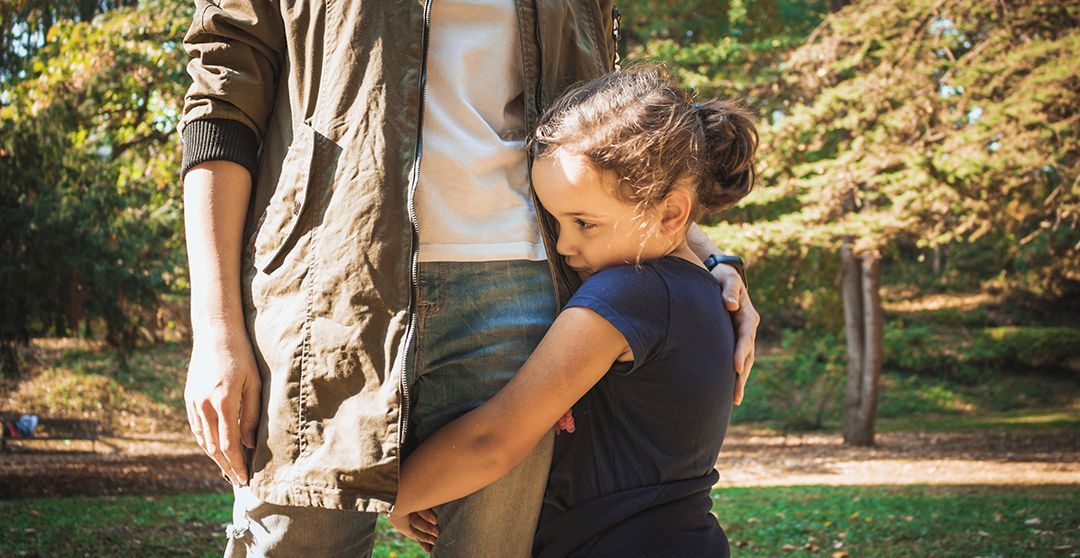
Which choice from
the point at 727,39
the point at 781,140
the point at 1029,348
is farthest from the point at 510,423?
the point at 1029,348

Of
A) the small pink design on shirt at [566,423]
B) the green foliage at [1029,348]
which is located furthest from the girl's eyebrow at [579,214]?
the green foliage at [1029,348]

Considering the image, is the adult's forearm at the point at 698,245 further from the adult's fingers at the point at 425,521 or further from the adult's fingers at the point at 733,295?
the adult's fingers at the point at 425,521

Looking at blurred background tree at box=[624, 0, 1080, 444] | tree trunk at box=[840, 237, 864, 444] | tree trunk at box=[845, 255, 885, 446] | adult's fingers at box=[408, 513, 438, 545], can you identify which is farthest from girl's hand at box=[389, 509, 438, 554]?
tree trunk at box=[840, 237, 864, 444]

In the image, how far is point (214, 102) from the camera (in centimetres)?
153

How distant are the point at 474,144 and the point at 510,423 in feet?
1.65

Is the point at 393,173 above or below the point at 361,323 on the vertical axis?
above

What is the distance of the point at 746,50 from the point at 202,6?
436 inches

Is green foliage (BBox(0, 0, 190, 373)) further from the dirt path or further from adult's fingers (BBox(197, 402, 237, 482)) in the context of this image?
adult's fingers (BBox(197, 402, 237, 482))

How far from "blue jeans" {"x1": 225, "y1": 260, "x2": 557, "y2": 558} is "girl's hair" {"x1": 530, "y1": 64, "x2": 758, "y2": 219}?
0.82 ft

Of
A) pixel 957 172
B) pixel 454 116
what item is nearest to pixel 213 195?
pixel 454 116

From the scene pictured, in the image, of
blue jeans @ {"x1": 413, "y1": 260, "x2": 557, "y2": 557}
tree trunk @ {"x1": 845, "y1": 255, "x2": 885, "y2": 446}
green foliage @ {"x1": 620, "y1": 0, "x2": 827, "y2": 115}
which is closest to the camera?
blue jeans @ {"x1": 413, "y1": 260, "x2": 557, "y2": 557}

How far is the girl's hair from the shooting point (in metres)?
1.66

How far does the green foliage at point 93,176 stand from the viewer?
300 inches

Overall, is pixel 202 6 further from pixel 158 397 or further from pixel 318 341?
pixel 158 397
